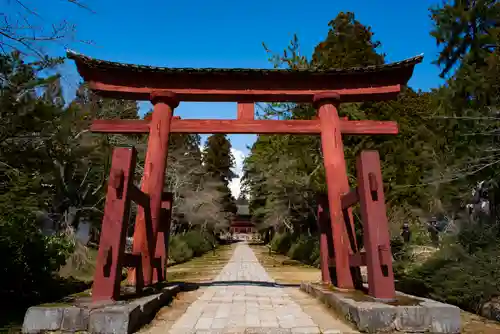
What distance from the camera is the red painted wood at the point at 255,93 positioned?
25.0ft

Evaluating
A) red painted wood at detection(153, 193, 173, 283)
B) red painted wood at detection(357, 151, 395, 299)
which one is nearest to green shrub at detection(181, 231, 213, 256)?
red painted wood at detection(153, 193, 173, 283)

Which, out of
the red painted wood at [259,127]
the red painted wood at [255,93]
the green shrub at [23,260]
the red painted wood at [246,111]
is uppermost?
the red painted wood at [255,93]

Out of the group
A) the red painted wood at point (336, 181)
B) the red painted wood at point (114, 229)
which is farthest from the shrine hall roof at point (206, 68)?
the red painted wood at point (114, 229)

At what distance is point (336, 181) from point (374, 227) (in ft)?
7.28

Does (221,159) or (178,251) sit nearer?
(178,251)

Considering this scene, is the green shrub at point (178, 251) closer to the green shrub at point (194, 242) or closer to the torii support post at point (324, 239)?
the green shrub at point (194, 242)

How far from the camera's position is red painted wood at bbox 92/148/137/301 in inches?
177

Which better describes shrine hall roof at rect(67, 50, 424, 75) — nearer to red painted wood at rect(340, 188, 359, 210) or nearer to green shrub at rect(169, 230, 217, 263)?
red painted wood at rect(340, 188, 359, 210)

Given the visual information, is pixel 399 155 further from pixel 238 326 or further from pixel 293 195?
pixel 238 326

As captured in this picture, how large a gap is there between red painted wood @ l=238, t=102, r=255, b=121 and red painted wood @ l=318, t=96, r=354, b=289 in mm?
1514

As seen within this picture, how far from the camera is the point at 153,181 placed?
6855 mm

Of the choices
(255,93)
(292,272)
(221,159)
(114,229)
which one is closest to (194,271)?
(292,272)

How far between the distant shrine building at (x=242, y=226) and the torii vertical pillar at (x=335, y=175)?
6858cm

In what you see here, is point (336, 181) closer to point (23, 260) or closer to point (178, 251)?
point (23, 260)
